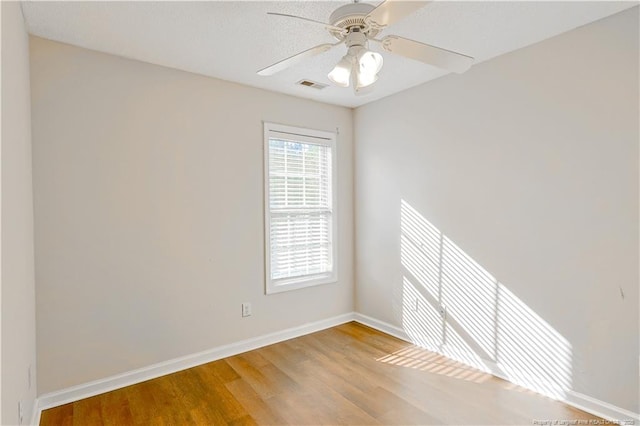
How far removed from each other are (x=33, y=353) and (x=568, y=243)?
357cm

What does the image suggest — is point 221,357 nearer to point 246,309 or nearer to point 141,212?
point 246,309

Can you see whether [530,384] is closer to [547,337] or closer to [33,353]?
[547,337]

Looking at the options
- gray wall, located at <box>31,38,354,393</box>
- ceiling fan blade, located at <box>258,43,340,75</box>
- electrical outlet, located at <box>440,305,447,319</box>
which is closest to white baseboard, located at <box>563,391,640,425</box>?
electrical outlet, located at <box>440,305,447,319</box>

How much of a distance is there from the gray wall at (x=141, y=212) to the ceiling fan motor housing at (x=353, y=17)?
1.71 metres

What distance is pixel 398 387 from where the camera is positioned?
8.37ft

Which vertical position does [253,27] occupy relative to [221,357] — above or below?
above

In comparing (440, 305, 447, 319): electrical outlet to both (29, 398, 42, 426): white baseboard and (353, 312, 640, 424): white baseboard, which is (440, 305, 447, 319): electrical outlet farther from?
(29, 398, 42, 426): white baseboard

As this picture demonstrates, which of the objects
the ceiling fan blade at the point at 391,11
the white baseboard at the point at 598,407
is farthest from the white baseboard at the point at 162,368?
the ceiling fan blade at the point at 391,11

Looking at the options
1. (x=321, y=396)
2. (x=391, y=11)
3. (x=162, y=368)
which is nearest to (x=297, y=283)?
(x=321, y=396)

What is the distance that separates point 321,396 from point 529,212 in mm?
2013

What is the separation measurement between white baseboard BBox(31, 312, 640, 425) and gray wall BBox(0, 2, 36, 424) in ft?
0.77

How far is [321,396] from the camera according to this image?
2.46 metres

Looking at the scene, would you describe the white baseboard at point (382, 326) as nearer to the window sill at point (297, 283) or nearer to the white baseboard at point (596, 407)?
the window sill at point (297, 283)

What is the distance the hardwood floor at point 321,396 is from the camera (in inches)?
86.6
